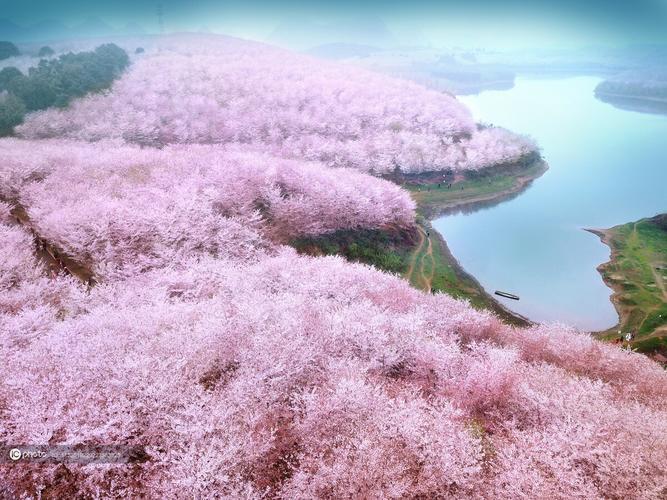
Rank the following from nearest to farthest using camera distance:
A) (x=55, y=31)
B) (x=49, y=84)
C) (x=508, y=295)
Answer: (x=508, y=295) → (x=49, y=84) → (x=55, y=31)

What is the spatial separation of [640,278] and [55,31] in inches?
5283

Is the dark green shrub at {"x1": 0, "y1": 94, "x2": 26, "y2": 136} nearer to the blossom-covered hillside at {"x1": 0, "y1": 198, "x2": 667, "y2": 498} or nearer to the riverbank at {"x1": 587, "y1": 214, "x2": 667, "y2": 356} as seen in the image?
the blossom-covered hillside at {"x1": 0, "y1": 198, "x2": 667, "y2": 498}

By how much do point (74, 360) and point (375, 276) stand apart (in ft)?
63.5

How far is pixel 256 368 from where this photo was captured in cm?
1691

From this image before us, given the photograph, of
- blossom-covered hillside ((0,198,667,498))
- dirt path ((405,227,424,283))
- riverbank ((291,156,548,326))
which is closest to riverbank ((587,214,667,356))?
riverbank ((291,156,548,326))

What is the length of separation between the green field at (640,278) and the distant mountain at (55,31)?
114720 millimetres

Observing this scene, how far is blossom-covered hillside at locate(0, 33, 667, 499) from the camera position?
1320cm

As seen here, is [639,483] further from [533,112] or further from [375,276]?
[533,112]

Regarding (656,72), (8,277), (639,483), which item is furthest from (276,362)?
(656,72)

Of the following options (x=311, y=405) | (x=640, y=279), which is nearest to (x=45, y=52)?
(x=311, y=405)

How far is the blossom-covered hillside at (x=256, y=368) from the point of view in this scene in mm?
13195

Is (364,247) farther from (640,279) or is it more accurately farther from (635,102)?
(635,102)

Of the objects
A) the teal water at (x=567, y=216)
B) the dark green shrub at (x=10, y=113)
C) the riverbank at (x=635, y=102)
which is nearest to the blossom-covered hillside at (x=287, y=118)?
the dark green shrub at (x=10, y=113)

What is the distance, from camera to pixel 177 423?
45.1 feet
